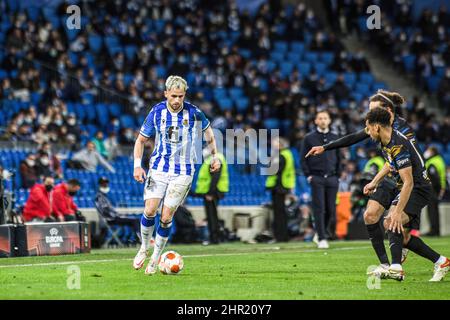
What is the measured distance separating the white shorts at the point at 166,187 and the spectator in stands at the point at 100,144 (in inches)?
499

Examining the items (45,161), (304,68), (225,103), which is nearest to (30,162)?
(45,161)

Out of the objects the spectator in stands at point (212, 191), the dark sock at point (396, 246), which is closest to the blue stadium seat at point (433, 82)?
the spectator in stands at point (212, 191)

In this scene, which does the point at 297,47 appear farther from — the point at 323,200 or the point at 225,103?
the point at 323,200

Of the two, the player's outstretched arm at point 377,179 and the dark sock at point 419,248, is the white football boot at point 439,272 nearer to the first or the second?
the dark sock at point 419,248

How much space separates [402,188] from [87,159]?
14288mm

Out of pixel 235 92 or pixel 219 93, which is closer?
pixel 219 93

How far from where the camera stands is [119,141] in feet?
86.7

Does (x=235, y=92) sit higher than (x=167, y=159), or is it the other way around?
(x=235, y=92)

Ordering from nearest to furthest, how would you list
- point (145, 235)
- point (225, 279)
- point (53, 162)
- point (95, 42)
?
1. point (225, 279)
2. point (145, 235)
3. point (53, 162)
4. point (95, 42)

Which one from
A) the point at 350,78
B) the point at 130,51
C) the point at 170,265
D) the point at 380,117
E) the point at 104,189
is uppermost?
the point at 130,51

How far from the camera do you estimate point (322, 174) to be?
19.2 metres

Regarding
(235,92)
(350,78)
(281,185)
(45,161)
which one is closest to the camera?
(45,161)

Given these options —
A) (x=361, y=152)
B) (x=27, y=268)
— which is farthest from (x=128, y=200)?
(x=27, y=268)

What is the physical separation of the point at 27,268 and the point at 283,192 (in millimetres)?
9902
